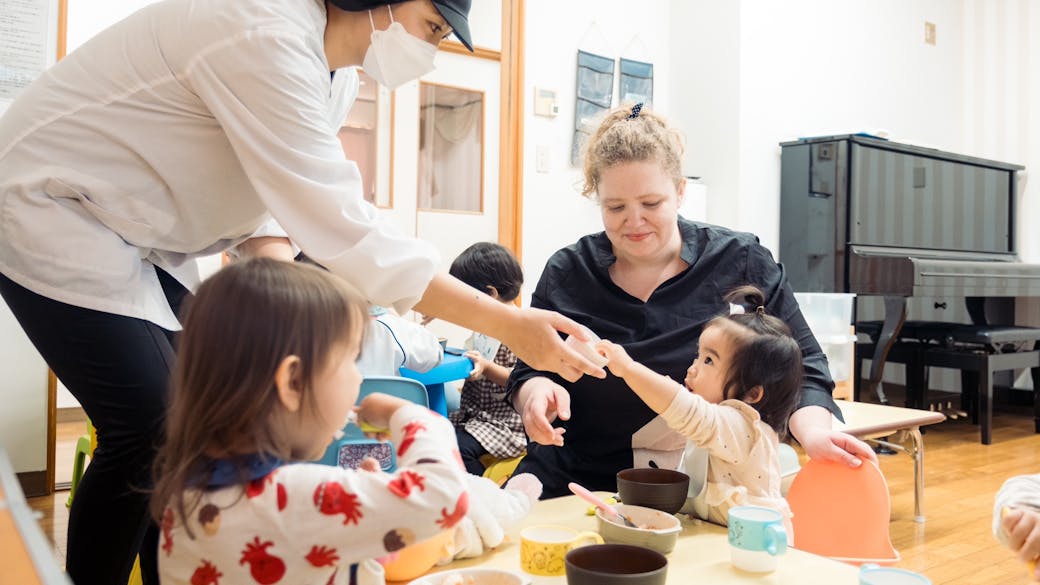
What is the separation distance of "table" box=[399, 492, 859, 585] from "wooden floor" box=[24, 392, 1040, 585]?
1.02 metres

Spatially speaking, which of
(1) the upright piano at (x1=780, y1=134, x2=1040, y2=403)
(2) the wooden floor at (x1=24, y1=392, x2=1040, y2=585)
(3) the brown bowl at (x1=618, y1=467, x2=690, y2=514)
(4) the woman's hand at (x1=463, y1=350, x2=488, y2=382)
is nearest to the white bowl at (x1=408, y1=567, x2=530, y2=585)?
(3) the brown bowl at (x1=618, y1=467, x2=690, y2=514)

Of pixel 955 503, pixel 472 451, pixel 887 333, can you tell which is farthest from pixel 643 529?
pixel 887 333

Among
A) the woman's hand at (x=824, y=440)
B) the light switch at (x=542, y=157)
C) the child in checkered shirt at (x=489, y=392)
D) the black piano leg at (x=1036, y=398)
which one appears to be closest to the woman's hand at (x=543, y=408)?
the woman's hand at (x=824, y=440)

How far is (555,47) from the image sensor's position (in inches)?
172

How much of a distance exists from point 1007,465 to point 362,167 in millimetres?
3444

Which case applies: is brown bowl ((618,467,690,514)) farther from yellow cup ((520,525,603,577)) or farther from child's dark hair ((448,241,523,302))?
child's dark hair ((448,241,523,302))

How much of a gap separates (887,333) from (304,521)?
14.1 ft

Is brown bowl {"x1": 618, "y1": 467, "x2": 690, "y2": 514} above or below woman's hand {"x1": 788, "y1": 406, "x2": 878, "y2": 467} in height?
below

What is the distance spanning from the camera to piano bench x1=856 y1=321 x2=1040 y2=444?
4.37 meters

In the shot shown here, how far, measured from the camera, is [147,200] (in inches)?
45.0

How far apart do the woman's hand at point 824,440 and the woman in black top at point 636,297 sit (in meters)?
0.01

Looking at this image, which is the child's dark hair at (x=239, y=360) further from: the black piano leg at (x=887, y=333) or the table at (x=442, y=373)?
the black piano leg at (x=887, y=333)

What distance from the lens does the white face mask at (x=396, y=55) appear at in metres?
1.32

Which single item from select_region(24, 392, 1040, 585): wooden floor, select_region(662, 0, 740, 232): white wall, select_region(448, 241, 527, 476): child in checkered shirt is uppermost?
select_region(662, 0, 740, 232): white wall
